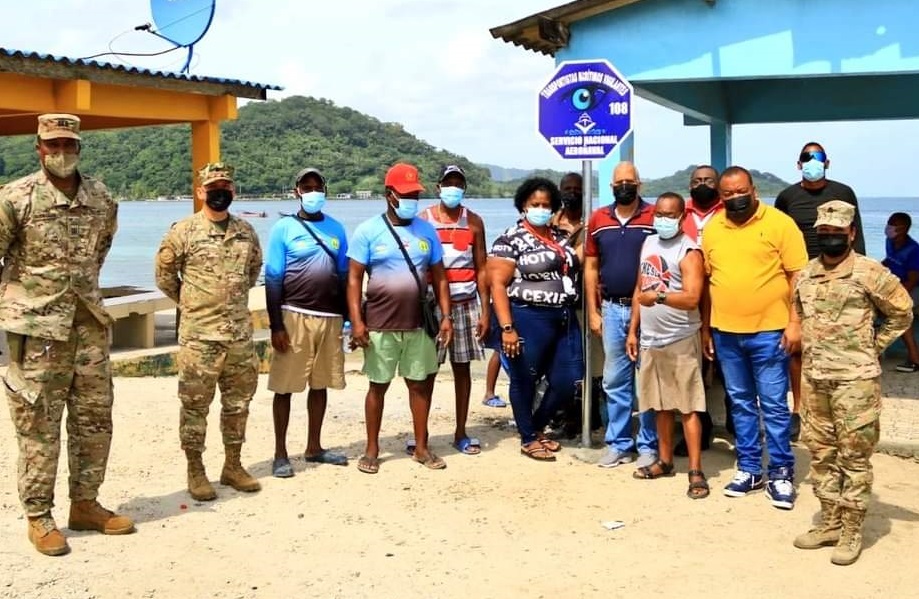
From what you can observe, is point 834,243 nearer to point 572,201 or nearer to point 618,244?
point 618,244

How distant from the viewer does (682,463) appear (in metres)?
6.29

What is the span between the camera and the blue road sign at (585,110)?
6.18 m

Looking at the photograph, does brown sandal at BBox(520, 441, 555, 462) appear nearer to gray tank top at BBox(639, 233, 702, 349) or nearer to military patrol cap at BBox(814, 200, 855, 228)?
gray tank top at BBox(639, 233, 702, 349)

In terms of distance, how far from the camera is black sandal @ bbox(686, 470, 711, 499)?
5555 mm

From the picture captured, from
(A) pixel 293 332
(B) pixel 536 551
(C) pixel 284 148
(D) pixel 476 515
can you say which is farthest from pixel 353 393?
(C) pixel 284 148

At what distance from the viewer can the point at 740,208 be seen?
17.2ft

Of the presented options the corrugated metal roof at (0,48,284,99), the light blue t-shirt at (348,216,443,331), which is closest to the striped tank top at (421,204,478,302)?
the light blue t-shirt at (348,216,443,331)

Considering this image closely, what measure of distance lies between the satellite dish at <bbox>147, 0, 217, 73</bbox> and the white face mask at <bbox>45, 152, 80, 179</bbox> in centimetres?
788

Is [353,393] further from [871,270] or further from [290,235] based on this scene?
[871,270]

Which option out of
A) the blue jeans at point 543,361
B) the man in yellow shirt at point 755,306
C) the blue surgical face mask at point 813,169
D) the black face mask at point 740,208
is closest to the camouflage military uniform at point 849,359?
the man in yellow shirt at point 755,306

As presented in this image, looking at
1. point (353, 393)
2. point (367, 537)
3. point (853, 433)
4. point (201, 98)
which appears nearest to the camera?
point (853, 433)

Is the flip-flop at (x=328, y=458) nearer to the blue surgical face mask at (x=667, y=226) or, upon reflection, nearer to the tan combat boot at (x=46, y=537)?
the tan combat boot at (x=46, y=537)

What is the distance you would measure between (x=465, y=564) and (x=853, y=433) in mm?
1921

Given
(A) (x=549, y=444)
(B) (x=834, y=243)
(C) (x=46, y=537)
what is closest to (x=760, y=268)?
(B) (x=834, y=243)
